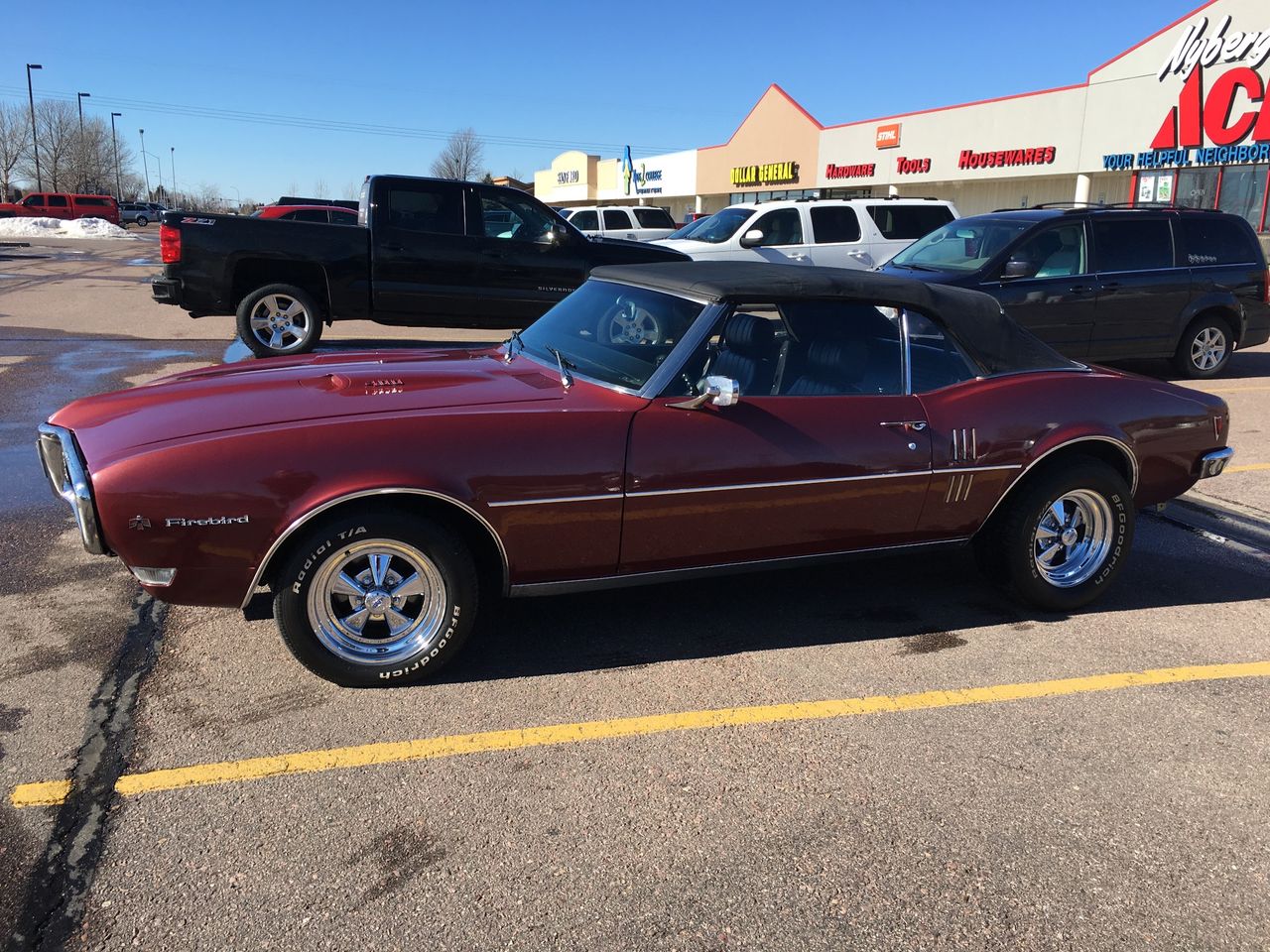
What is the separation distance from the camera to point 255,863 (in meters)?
2.61

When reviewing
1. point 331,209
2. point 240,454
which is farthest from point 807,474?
point 331,209

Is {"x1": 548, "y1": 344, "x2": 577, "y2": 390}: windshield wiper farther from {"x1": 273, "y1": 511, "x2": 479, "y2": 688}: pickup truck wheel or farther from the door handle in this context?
the door handle

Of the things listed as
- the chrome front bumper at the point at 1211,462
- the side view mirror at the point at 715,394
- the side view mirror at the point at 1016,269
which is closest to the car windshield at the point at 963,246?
the side view mirror at the point at 1016,269

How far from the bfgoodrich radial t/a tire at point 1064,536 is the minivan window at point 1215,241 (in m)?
7.06

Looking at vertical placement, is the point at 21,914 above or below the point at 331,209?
below

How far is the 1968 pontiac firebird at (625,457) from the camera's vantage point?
3.26m

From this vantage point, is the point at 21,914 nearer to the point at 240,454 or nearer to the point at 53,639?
the point at 240,454

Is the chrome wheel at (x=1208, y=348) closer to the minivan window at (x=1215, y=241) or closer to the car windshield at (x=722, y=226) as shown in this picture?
the minivan window at (x=1215, y=241)

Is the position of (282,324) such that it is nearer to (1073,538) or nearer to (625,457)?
(625,457)

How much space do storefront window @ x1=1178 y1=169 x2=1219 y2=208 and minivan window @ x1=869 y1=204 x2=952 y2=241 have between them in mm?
16960

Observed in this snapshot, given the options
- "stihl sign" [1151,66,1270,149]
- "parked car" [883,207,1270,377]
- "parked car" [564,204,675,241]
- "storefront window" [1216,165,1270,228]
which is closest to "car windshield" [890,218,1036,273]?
"parked car" [883,207,1270,377]

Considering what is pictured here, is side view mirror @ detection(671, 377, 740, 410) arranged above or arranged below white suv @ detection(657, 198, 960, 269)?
below

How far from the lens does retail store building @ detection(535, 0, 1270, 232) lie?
25125 mm

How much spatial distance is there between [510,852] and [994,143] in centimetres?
3505
